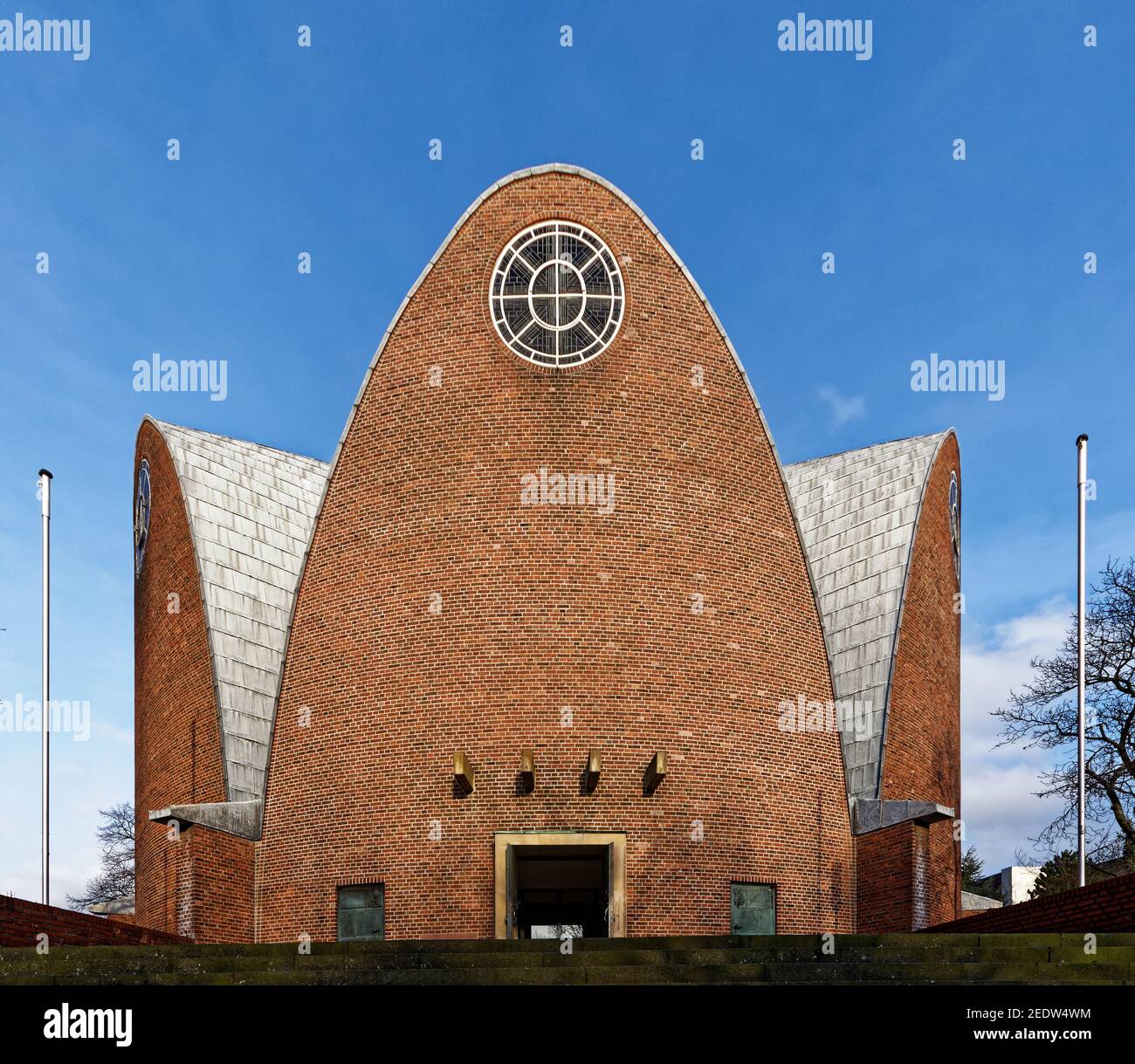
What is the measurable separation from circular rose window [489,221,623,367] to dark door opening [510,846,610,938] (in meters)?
7.87

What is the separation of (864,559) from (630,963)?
15.5 m

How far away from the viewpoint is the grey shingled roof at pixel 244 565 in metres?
21.0

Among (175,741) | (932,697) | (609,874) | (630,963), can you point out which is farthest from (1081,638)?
(175,741)

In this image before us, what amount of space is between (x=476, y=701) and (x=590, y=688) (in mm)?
1777

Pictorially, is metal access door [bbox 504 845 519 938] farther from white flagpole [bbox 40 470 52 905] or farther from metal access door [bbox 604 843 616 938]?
white flagpole [bbox 40 470 52 905]

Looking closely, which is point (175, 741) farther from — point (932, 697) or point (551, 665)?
point (932, 697)

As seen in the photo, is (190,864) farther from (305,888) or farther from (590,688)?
(590,688)

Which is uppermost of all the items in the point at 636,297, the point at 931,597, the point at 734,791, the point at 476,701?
the point at 636,297

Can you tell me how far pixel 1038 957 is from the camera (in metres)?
9.99

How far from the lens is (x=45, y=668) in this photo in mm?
23531

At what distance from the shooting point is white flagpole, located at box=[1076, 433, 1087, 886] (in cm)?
2128

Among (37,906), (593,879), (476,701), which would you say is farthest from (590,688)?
(37,906)

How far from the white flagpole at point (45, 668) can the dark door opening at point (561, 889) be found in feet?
30.1
